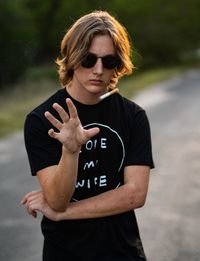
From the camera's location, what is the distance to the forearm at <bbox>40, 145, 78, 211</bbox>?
7.03 ft

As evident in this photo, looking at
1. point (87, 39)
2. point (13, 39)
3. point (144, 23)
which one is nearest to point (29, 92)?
point (13, 39)

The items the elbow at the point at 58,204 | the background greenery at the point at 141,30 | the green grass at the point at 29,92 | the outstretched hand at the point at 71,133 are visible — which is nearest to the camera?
the outstretched hand at the point at 71,133

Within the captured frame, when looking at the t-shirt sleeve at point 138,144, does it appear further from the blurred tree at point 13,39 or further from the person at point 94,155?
the blurred tree at point 13,39

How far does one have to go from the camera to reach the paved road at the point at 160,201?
16.7ft

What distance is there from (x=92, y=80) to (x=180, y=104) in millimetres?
14582

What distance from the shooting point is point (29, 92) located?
22.1 metres

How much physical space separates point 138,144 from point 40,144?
15.9 inches

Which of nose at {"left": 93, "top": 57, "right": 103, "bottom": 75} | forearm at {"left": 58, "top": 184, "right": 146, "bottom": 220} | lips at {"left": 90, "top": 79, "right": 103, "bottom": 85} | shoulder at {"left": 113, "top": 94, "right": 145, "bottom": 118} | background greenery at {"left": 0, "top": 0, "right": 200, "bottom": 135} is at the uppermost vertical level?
background greenery at {"left": 0, "top": 0, "right": 200, "bottom": 135}

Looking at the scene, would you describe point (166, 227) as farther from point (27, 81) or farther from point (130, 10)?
point (130, 10)

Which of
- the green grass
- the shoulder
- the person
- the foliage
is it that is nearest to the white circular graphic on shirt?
the person

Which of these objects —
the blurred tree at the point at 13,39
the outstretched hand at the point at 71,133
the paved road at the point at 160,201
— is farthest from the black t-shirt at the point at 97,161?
the blurred tree at the point at 13,39

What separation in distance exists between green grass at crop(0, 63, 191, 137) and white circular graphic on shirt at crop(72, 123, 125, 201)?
29.3ft

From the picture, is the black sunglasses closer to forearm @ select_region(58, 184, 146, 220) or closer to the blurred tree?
forearm @ select_region(58, 184, 146, 220)

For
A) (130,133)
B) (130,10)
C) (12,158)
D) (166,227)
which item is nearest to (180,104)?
(12,158)
